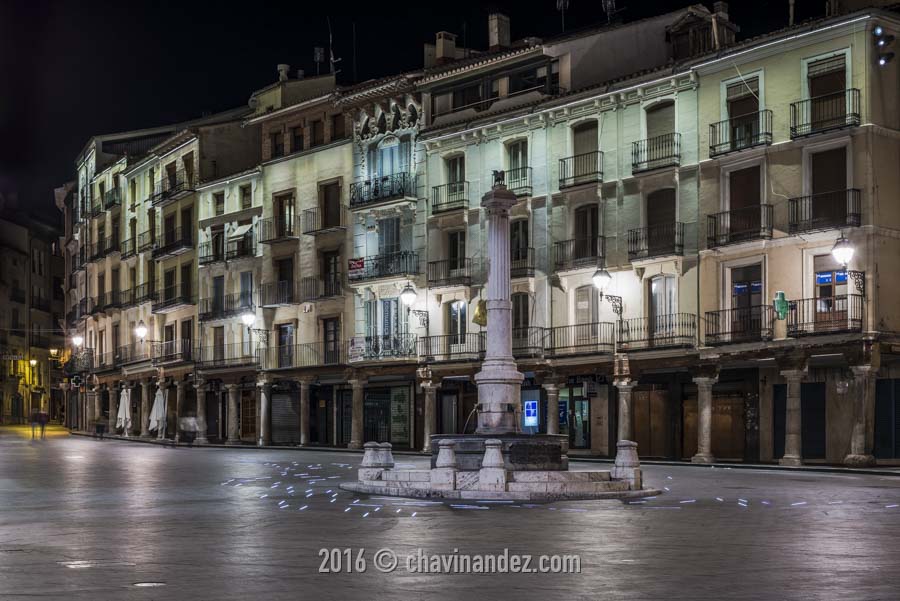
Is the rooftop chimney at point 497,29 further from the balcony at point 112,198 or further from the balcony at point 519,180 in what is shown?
the balcony at point 112,198

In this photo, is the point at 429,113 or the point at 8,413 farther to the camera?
the point at 8,413

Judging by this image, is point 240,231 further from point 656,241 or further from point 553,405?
point 656,241

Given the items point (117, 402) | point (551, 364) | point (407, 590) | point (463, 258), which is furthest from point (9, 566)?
point (117, 402)

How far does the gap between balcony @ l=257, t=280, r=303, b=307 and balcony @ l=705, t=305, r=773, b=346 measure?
23.1m

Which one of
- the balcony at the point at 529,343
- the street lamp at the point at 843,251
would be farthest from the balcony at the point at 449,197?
the street lamp at the point at 843,251

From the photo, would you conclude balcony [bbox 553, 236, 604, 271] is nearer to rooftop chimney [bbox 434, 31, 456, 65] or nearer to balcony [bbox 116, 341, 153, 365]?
rooftop chimney [bbox 434, 31, 456, 65]

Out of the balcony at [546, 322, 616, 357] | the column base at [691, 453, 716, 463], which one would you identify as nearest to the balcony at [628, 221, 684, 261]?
the balcony at [546, 322, 616, 357]

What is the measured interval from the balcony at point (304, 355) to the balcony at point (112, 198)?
71.1 ft

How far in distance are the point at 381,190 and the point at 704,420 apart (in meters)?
19.7

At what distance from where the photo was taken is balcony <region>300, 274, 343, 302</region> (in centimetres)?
5550

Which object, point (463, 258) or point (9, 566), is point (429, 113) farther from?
point (9, 566)

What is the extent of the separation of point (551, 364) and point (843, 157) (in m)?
13.4

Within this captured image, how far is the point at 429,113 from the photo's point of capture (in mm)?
51688

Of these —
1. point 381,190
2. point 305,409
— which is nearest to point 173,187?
point 305,409
